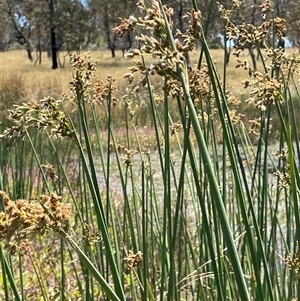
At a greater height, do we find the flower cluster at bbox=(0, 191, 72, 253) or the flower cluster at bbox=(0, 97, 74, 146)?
the flower cluster at bbox=(0, 97, 74, 146)

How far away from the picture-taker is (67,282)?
2.37 m

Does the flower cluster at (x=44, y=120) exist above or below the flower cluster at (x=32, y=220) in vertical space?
above

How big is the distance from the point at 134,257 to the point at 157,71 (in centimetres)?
28

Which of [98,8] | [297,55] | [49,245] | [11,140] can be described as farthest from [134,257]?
[98,8]

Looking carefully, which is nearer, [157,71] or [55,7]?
[157,71]

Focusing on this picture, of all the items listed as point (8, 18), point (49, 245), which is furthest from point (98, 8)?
point (49, 245)

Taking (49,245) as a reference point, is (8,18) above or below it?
above

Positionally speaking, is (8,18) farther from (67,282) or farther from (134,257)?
(134,257)

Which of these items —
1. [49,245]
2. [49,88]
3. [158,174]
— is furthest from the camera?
[49,88]

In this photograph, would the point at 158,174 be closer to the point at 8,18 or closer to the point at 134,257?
the point at 134,257

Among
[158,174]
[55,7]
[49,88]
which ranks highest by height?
[55,7]

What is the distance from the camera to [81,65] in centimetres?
62

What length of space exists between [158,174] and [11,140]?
4.15 metres

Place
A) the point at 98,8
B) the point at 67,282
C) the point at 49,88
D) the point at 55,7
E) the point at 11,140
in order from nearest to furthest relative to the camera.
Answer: the point at 11,140
the point at 67,282
the point at 49,88
the point at 55,7
the point at 98,8
